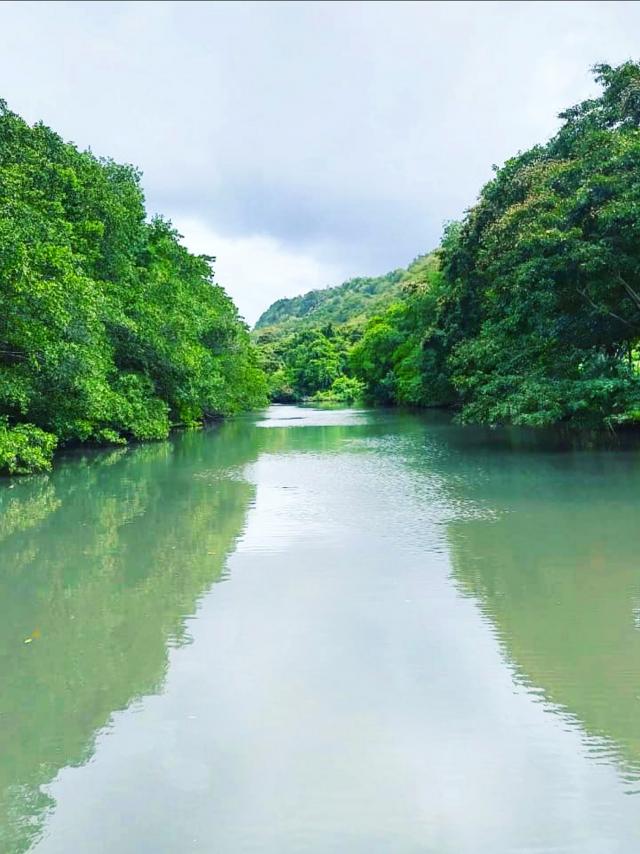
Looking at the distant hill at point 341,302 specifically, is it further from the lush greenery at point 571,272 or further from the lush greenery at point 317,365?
the lush greenery at point 571,272

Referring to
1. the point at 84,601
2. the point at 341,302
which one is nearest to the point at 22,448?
the point at 84,601

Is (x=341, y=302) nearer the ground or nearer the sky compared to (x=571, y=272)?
nearer the sky

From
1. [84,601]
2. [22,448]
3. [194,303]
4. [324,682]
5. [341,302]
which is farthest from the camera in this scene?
[341,302]

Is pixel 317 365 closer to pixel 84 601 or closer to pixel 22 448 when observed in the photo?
pixel 22 448

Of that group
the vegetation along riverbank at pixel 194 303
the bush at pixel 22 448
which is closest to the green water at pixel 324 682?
the bush at pixel 22 448

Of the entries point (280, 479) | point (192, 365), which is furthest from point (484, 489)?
point (192, 365)

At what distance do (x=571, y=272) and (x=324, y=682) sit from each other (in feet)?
46.3

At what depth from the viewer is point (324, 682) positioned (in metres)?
4.70

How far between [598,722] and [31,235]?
14.2 m

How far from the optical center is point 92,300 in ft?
54.9

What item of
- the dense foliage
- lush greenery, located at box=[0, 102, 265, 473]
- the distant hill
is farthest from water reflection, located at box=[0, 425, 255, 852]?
the distant hill

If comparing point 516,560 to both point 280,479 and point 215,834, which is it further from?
point 280,479

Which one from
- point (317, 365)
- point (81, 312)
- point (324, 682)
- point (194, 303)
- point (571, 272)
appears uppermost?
point (317, 365)

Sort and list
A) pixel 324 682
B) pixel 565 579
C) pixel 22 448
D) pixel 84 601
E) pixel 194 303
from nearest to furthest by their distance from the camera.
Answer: pixel 324 682 → pixel 84 601 → pixel 565 579 → pixel 22 448 → pixel 194 303
